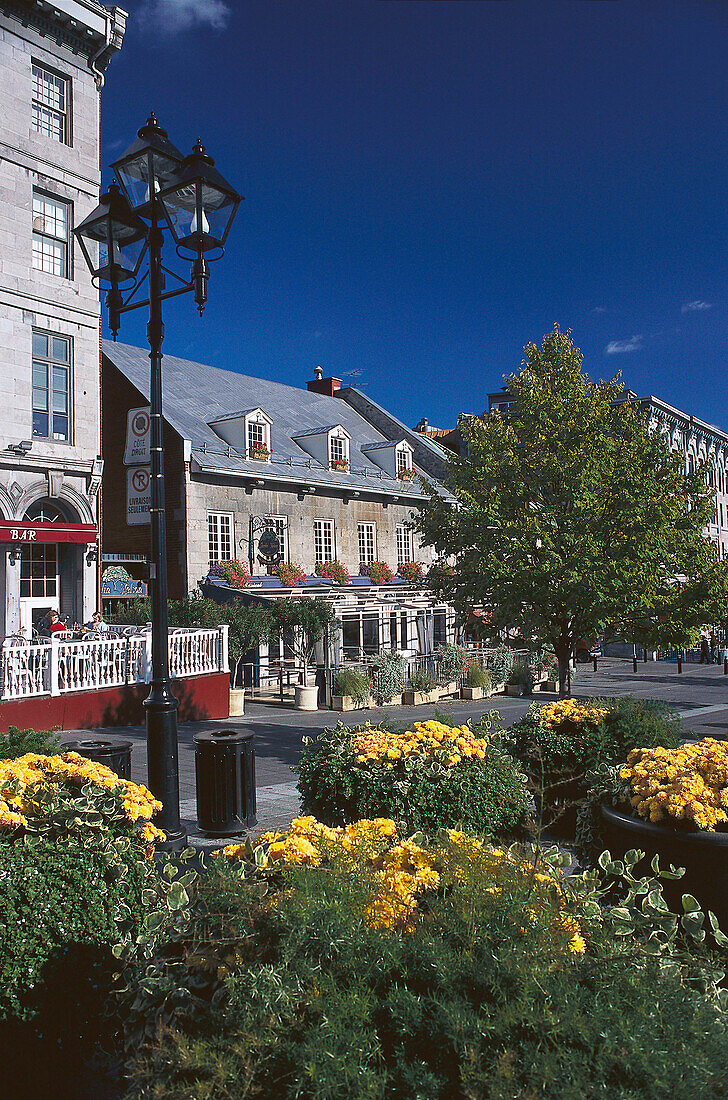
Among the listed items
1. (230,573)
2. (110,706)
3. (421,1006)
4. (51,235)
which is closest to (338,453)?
(230,573)

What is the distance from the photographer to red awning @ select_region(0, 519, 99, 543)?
58.8ft

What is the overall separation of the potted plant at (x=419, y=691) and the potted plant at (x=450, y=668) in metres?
0.75

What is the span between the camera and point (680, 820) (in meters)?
4.41

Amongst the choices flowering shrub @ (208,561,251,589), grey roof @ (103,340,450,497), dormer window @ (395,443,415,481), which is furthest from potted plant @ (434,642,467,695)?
dormer window @ (395,443,415,481)

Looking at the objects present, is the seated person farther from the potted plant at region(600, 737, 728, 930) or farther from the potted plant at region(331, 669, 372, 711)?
the potted plant at region(600, 737, 728, 930)

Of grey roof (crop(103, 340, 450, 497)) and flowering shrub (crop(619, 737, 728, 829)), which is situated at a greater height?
grey roof (crop(103, 340, 450, 497))

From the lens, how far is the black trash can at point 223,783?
8.05 meters

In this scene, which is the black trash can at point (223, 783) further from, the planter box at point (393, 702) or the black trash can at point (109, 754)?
the planter box at point (393, 702)

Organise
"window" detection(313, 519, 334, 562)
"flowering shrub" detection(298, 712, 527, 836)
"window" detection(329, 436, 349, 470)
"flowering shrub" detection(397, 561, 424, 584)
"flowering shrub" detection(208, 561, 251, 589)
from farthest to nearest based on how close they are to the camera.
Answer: "flowering shrub" detection(397, 561, 424, 584) < "window" detection(329, 436, 349, 470) < "window" detection(313, 519, 334, 562) < "flowering shrub" detection(208, 561, 251, 589) < "flowering shrub" detection(298, 712, 527, 836)

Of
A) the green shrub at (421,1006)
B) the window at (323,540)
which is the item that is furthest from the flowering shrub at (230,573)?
the green shrub at (421,1006)

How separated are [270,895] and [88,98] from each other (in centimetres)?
2320

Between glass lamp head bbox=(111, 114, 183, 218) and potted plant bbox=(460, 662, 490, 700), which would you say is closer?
glass lamp head bbox=(111, 114, 183, 218)

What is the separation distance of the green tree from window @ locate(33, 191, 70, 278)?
1214 centimetres

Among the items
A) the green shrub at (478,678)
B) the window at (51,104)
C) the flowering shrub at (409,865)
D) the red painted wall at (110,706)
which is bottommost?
the green shrub at (478,678)
